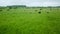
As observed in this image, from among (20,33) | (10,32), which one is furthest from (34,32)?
(10,32)

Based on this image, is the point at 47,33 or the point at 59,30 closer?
the point at 47,33

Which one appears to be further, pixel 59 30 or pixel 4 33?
pixel 59 30

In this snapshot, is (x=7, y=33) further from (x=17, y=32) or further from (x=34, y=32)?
(x=34, y=32)

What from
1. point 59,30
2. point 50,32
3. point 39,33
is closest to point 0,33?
point 39,33

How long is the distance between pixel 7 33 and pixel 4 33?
44cm

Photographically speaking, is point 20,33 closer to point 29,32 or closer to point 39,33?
point 29,32

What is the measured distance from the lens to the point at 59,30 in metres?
20.7

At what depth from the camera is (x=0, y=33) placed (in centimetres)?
1898

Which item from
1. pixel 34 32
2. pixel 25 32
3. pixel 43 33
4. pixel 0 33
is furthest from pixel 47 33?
pixel 0 33

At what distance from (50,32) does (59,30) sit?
69.0 inches

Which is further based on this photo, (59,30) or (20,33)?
(59,30)

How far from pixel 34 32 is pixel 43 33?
1292 millimetres

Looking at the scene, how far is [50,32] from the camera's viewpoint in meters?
19.7

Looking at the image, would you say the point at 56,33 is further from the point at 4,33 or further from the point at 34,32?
the point at 4,33
